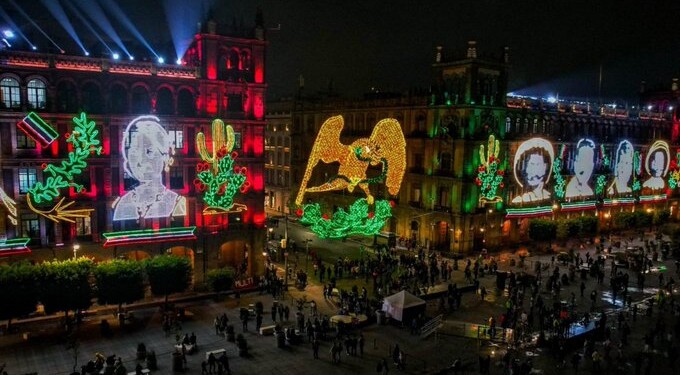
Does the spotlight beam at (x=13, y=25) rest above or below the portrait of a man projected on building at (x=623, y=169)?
above

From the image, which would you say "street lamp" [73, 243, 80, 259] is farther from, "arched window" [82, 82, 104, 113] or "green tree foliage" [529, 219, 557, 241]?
"green tree foliage" [529, 219, 557, 241]

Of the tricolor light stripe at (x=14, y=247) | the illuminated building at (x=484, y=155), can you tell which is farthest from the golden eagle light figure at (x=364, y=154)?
the tricolor light stripe at (x=14, y=247)

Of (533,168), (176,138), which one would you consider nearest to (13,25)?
(176,138)

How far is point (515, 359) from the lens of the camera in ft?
105

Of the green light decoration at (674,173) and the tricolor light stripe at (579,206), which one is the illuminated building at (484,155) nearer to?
the tricolor light stripe at (579,206)

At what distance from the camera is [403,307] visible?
37.4 metres

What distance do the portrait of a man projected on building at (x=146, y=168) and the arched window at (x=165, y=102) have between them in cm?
175

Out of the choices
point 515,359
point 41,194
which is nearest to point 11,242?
point 41,194

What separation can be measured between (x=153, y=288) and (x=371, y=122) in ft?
141

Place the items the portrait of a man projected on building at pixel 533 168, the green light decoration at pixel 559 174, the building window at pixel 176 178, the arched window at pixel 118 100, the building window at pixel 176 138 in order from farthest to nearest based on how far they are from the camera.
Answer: the green light decoration at pixel 559 174 < the portrait of a man projected on building at pixel 533 168 < the building window at pixel 176 178 < the building window at pixel 176 138 < the arched window at pixel 118 100

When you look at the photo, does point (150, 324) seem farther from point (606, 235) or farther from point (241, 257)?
point (606, 235)

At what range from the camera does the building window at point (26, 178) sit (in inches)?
1557

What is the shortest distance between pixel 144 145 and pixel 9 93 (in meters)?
10.1

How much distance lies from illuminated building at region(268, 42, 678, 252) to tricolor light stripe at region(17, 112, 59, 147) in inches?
1683
